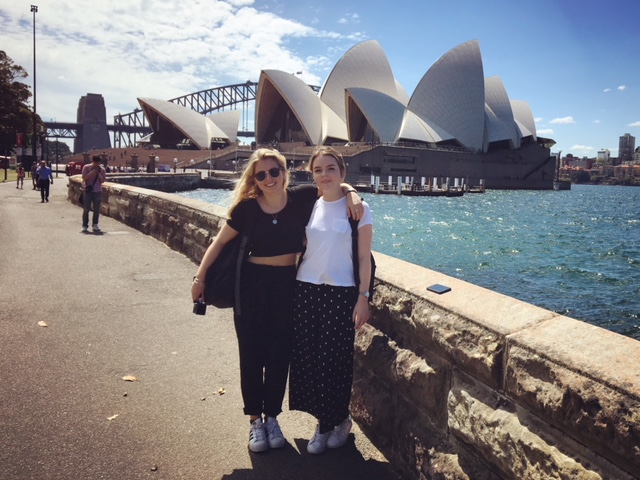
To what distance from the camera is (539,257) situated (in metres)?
18.5

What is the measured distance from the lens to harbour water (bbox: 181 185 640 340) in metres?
12.1

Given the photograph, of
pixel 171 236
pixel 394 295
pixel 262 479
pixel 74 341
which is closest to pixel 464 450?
pixel 394 295

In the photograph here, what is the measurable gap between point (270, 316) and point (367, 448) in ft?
3.03

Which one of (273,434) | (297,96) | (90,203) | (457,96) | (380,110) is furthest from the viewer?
(457,96)

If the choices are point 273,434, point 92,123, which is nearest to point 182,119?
point 92,123

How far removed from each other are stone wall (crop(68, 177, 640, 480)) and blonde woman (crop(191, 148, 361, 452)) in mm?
534

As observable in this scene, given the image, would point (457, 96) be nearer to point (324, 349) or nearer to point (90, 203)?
point (90, 203)

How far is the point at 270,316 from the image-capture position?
2.57 meters

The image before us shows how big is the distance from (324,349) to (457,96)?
74084 millimetres

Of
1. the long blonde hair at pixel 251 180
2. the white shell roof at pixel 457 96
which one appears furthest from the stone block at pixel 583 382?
the white shell roof at pixel 457 96

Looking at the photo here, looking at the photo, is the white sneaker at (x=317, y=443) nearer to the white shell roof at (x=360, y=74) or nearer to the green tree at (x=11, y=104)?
the green tree at (x=11, y=104)

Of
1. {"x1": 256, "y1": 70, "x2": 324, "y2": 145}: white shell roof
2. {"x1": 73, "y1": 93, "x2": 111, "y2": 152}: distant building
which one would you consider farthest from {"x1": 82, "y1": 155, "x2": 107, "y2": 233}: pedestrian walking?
{"x1": 73, "y1": 93, "x2": 111, "y2": 152}: distant building

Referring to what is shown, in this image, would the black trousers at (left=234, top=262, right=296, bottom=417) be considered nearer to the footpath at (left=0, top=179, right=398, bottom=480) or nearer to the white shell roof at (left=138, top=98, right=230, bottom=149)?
the footpath at (left=0, top=179, right=398, bottom=480)

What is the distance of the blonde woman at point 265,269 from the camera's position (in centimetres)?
254
